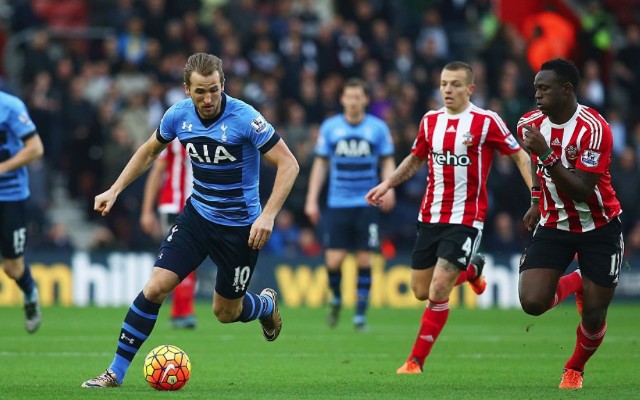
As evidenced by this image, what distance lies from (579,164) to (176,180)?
668 cm

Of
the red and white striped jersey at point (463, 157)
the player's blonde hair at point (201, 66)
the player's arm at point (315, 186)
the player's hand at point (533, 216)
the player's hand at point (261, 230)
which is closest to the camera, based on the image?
the player's hand at point (261, 230)

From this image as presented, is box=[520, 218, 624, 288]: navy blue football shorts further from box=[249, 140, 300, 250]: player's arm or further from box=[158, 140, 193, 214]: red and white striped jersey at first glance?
box=[158, 140, 193, 214]: red and white striped jersey

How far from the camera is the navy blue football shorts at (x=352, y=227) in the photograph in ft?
50.2

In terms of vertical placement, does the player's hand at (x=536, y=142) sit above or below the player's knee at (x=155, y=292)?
above

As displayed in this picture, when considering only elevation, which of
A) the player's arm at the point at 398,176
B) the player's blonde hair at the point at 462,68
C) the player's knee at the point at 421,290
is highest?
the player's blonde hair at the point at 462,68

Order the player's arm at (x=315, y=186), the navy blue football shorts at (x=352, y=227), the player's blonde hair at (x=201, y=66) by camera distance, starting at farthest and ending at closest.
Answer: the navy blue football shorts at (x=352, y=227) → the player's arm at (x=315, y=186) → the player's blonde hair at (x=201, y=66)

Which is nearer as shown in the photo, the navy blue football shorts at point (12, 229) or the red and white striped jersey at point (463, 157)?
the red and white striped jersey at point (463, 157)

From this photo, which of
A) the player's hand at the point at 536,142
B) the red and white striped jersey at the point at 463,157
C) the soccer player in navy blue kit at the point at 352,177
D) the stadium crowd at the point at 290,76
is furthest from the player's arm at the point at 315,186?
the player's hand at the point at 536,142

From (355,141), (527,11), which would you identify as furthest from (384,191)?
(527,11)

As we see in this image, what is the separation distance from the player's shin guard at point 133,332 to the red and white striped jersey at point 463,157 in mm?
2920

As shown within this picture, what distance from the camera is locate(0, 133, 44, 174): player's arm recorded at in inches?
484

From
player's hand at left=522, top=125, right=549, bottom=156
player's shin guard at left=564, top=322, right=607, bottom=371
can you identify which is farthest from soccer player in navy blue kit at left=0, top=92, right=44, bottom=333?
player's shin guard at left=564, top=322, right=607, bottom=371

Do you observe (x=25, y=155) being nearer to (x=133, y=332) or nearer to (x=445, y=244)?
(x=133, y=332)

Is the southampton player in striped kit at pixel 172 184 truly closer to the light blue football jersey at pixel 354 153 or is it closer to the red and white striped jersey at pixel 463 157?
the light blue football jersey at pixel 354 153
